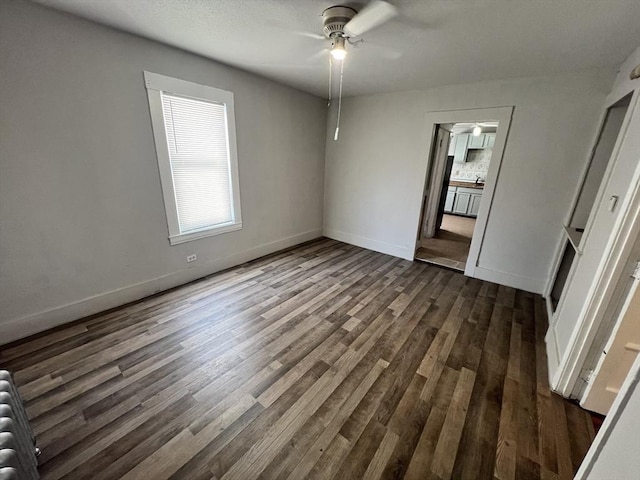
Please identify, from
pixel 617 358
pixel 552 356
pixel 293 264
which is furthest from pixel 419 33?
pixel 293 264

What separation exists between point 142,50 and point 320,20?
1.73 m

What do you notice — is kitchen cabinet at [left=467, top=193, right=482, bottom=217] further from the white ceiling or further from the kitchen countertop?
the white ceiling

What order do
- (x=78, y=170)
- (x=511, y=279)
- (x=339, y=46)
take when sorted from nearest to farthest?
(x=339, y=46) < (x=78, y=170) < (x=511, y=279)

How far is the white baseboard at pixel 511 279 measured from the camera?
320 centimetres

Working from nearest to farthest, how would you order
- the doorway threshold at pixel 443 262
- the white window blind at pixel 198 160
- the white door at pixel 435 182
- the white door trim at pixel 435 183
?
the white window blind at pixel 198 160 → the doorway threshold at pixel 443 262 → the white door at pixel 435 182 → the white door trim at pixel 435 183

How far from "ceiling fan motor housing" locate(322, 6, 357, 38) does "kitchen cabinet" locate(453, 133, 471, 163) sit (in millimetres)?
6676

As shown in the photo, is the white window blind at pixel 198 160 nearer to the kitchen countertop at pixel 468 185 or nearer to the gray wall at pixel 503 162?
the gray wall at pixel 503 162

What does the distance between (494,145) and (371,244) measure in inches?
89.6

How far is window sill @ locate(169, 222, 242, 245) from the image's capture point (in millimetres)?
2952

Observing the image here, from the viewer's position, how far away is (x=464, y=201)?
23.1 ft

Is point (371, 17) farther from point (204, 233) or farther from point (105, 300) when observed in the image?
point (105, 300)

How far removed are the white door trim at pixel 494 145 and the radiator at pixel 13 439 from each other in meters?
4.17

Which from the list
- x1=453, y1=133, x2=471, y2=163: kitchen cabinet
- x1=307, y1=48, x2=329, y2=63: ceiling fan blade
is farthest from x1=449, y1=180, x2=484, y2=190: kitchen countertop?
x1=307, y1=48, x2=329, y2=63: ceiling fan blade

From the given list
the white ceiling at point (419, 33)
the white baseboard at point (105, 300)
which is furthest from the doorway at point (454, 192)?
the white baseboard at point (105, 300)
